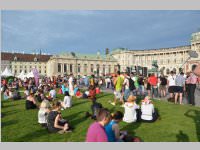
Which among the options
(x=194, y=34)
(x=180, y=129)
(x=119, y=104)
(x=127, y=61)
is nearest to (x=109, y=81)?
(x=119, y=104)

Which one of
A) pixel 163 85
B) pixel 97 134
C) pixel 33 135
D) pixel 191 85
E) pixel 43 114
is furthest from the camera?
pixel 163 85

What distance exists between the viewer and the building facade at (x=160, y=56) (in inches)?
4304

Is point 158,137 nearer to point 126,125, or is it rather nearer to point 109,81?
point 126,125

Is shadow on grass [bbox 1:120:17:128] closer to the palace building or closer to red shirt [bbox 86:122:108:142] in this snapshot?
red shirt [bbox 86:122:108:142]

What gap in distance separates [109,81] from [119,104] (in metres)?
16.4

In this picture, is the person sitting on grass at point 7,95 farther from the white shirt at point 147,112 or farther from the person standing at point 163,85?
the white shirt at point 147,112

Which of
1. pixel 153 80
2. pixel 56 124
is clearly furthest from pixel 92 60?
pixel 56 124

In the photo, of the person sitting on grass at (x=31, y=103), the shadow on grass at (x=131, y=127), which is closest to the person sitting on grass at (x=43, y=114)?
the shadow on grass at (x=131, y=127)

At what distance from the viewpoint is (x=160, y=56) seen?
123438 mm

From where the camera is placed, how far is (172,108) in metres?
13.5

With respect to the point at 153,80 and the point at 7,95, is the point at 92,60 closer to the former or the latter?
the point at 7,95

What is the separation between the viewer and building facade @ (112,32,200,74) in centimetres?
10931

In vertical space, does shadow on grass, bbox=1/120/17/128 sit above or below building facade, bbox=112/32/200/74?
below

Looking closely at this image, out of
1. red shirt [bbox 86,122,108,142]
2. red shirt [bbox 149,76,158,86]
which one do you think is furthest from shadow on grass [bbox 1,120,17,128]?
red shirt [bbox 149,76,158,86]
